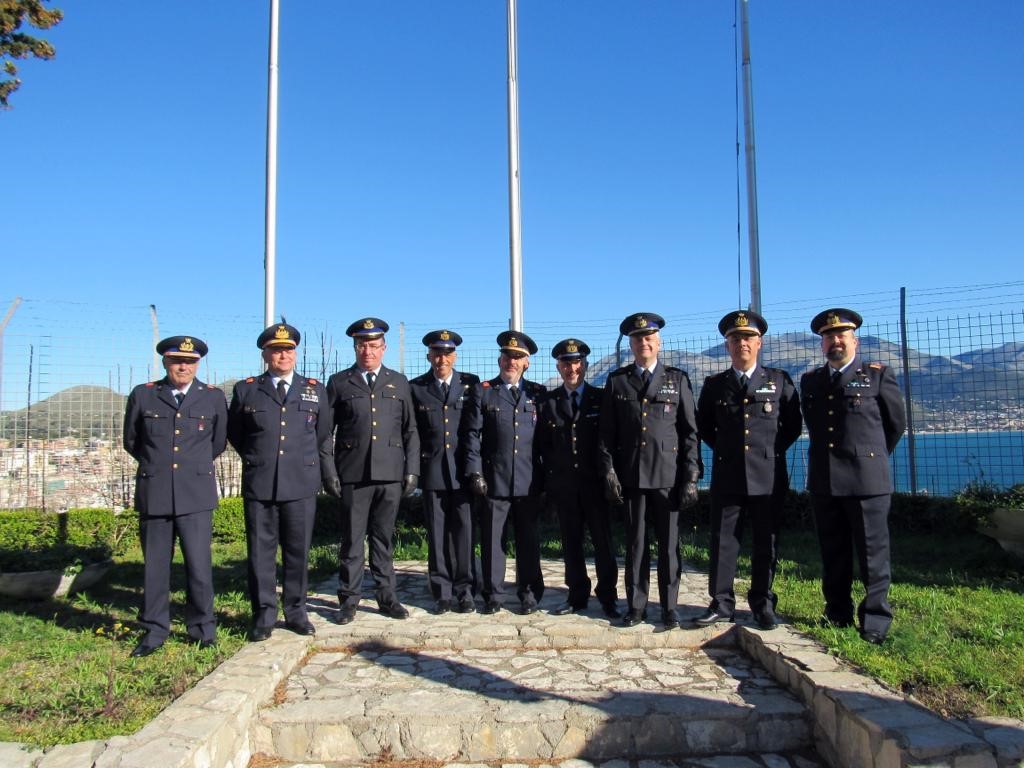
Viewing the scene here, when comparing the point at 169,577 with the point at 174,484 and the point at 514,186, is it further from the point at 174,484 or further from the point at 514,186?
the point at 514,186

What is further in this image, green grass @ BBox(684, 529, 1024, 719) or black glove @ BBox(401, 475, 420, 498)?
black glove @ BBox(401, 475, 420, 498)

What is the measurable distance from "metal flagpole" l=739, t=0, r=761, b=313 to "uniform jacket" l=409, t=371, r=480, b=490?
4316 mm

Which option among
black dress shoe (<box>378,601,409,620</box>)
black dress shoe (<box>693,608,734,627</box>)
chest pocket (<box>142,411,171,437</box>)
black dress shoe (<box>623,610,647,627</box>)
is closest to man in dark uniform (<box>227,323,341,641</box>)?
chest pocket (<box>142,411,171,437</box>)

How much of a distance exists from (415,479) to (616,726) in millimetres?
2368

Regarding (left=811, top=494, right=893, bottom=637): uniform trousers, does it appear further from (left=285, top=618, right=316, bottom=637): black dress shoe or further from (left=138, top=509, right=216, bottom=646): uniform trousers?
(left=138, top=509, right=216, bottom=646): uniform trousers

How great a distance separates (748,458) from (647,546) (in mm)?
913

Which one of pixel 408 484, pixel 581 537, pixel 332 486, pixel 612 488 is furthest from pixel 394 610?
pixel 612 488

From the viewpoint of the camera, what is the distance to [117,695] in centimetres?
381

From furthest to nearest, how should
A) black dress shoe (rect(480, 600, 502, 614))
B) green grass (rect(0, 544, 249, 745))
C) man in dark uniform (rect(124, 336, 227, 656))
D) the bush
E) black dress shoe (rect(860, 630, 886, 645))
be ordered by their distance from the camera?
the bush → black dress shoe (rect(480, 600, 502, 614)) → man in dark uniform (rect(124, 336, 227, 656)) → black dress shoe (rect(860, 630, 886, 645)) → green grass (rect(0, 544, 249, 745))

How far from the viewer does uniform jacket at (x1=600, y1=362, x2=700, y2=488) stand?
16.6 feet

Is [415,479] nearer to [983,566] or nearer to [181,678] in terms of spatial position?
[181,678]

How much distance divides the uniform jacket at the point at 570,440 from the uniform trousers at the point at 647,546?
0.34m

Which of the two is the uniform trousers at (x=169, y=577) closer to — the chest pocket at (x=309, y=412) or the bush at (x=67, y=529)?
the chest pocket at (x=309, y=412)

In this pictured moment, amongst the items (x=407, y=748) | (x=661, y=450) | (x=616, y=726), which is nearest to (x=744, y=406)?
(x=661, y=450)
